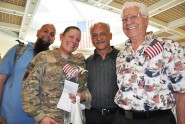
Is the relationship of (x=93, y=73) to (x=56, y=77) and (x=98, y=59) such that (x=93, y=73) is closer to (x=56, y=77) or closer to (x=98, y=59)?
(x=98, y=59)

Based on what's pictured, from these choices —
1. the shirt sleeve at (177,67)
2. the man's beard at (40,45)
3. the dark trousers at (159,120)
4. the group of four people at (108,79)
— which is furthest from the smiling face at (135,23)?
the man's beard at (40,45)

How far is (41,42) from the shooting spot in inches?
121

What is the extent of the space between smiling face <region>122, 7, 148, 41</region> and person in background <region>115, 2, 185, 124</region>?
0.03m

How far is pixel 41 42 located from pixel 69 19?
589 centimetres

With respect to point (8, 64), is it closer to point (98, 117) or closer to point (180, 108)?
point (98, 117)

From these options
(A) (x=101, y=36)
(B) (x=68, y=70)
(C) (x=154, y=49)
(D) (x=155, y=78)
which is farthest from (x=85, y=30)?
(D) (x=155, y=78)

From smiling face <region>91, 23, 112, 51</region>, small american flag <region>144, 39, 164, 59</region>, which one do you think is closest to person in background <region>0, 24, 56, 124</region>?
smiling face <region>91, 23, 112, 51</region>

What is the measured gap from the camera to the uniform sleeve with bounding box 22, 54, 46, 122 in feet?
6.54

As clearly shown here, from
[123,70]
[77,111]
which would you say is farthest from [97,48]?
[77,111]

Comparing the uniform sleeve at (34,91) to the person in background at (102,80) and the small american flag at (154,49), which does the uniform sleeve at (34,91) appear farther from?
the small american flag at (154,49)

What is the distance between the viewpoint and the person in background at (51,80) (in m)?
2.02

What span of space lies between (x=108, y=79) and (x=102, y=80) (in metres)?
0.08

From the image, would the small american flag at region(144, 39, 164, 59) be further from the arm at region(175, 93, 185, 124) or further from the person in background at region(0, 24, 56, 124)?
the person in background at region(0, 24, 56, 124)

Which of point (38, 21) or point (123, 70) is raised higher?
point (38, 21)
